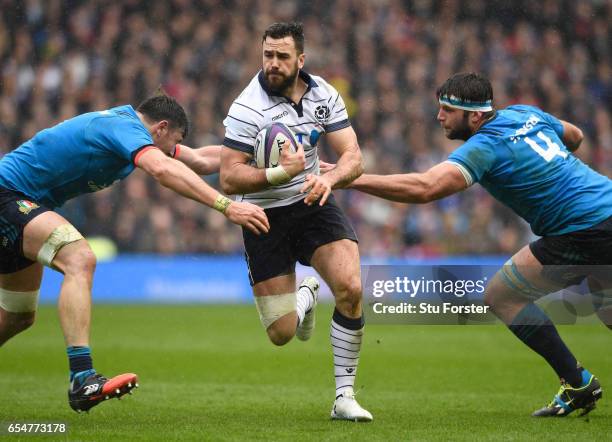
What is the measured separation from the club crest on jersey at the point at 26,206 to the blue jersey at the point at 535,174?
2.86 meters

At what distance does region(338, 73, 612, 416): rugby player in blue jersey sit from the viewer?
6829 mm

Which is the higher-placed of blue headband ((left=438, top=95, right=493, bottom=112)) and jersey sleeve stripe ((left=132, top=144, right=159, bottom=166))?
blue headband ((left=438, top=95, right=493, bottom=112))

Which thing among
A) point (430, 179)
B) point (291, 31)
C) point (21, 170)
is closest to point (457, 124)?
point (430, 179)

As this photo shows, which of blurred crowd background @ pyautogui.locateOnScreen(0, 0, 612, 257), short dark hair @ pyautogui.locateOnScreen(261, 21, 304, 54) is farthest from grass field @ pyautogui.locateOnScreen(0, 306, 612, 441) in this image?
blurred crowd background @ pyautogui.locateOnScreen(0, 0, 612, 257)

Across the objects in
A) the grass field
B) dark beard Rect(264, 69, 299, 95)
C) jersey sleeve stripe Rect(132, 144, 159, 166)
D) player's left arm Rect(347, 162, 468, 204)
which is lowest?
the grass field

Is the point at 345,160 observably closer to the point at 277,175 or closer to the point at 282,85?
the point at 277,175

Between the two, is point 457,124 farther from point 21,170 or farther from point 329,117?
point 21,170

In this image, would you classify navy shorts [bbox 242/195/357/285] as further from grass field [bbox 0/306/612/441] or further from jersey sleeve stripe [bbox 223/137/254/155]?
grass field [bbox 0/306/612/441]

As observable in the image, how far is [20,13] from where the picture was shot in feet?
70.0

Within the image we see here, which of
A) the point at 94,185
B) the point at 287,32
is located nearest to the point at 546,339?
the point at 287,32

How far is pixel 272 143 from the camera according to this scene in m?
7.01

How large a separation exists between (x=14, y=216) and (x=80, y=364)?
1146mm

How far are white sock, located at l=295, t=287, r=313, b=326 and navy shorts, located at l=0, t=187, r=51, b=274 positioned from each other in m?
2.18

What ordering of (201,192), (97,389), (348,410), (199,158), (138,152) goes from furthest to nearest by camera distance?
(199,158)
(348,410)
(138,152)
(201,192)
(97,389)
